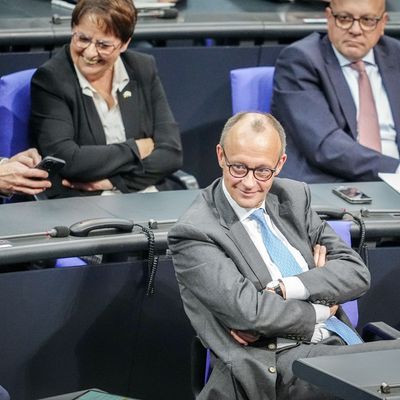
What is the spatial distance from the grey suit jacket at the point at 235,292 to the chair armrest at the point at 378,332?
19 centimetres

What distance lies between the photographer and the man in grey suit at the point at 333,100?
4.54 m

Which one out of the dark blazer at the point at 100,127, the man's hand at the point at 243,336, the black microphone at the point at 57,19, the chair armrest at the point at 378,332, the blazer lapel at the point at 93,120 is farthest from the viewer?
the black microphone at the point at 57,19

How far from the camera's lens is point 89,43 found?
169 inches

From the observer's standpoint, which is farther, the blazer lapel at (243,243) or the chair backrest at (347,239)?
the chair backrest at (347,239)

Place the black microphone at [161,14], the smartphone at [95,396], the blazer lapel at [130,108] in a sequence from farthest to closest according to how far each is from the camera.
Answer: the black microphone at [161,14] < the blazer lapel at [130,108] < the smartphone at [95,396]

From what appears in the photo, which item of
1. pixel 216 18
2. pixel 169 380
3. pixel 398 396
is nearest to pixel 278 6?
pixel 216 18

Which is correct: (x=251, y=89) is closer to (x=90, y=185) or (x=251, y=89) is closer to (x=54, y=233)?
(x=90, y=185)

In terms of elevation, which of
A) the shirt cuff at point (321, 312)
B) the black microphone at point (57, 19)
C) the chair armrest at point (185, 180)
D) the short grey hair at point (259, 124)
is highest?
the short grey hair at point (259, 124)

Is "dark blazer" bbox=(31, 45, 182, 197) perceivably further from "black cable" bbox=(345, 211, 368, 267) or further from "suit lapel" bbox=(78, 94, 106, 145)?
"black cable" bbox=(345, 211, 368, 267)

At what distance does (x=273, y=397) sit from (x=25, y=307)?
2.50ft

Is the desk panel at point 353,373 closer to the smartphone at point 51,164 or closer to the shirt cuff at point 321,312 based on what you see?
the shirt cuff at point 321,312

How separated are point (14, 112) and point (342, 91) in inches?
49.3

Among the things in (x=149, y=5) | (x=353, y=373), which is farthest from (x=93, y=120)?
(x=353, y=373)

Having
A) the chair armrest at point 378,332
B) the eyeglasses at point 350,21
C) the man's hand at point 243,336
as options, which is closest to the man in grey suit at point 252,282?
the man's hand at point 243,336
